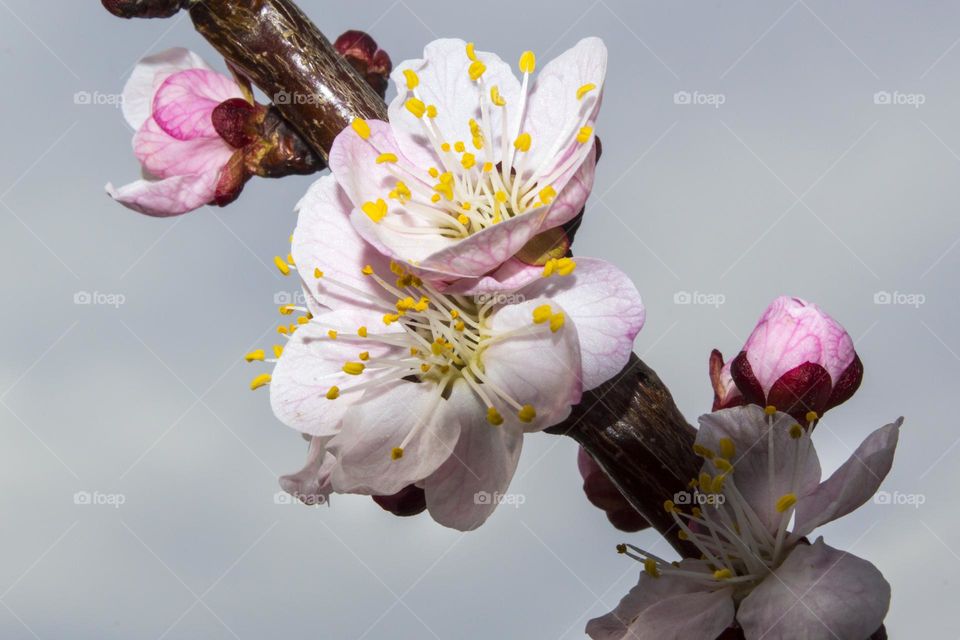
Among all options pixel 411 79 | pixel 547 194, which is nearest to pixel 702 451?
pixel 547 194

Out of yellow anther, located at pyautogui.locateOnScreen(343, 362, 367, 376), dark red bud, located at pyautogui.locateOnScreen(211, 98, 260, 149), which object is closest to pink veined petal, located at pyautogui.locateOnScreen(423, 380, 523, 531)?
yellow anther, located at pyautogui.locateOnScreen(343, 362, 367, 376)

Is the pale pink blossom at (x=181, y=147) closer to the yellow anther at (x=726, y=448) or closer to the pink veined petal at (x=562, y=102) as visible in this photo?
the pink veined petal at (x=562, y=102)

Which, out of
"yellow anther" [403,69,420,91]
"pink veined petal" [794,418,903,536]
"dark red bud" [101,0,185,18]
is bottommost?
"pink veined petal" [794,418,903,536]

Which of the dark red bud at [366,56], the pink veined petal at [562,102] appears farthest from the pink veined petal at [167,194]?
the pink veined petal at [562,102]

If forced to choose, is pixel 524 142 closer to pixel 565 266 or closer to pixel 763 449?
pixel 565 266

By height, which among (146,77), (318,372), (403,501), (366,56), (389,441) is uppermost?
(146,77)

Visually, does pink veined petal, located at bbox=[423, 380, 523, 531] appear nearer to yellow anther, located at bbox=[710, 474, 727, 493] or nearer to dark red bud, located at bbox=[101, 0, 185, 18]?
yellow anther, located at bbox=[710, 474, 727, 493]
